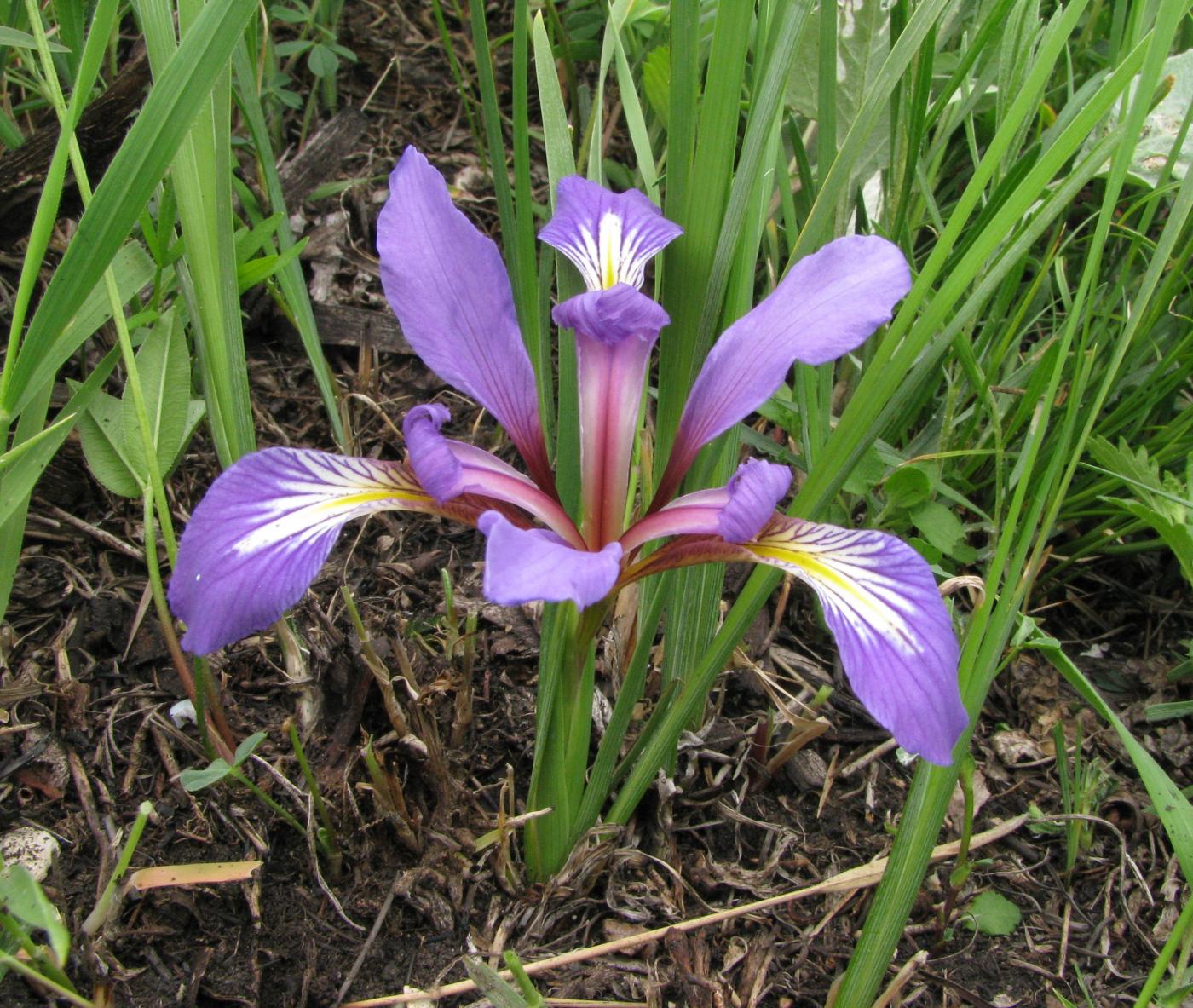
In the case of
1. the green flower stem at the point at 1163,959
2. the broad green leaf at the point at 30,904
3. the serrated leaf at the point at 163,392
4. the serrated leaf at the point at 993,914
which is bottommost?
the serrated leaf at the point at 993,914

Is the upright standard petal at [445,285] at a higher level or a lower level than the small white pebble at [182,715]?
higher

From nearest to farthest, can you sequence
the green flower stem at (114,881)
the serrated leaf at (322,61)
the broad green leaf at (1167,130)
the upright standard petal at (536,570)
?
the upright standard petal at (536,570), the green flower stem at (114,881), the broad green leaf at (1167,130), the serrated leaf at (322,61)

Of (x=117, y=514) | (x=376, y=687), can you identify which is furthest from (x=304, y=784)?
(x=117, y=514)

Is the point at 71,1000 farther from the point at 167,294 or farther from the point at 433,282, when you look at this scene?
the point at 167,294

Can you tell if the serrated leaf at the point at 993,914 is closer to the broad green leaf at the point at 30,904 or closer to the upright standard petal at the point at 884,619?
the upright standard petal at the point at 884,619

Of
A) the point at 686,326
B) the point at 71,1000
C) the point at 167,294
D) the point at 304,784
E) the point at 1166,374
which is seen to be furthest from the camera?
the point at 1166,374

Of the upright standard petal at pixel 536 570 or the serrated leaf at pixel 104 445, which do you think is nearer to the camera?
the upright standard petal at pixel 536 570

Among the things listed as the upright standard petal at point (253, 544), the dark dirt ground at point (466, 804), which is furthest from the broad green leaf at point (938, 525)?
the upright standard petal at point (253, 544)
